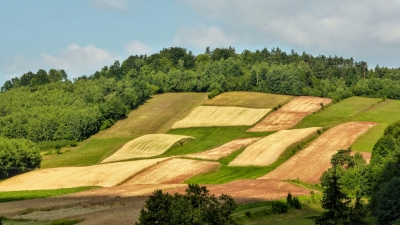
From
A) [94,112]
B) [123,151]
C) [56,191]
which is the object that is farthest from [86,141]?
[56,191]

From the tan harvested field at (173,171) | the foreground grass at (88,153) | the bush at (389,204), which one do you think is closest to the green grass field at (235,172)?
the tan harvested field at (173,171)

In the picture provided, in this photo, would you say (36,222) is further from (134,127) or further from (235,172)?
(134,127)

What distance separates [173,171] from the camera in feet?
292

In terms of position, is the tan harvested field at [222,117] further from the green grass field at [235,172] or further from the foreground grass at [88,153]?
the green grass field at [235,172]

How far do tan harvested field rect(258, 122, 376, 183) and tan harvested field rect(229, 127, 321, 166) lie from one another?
3489 millimetres

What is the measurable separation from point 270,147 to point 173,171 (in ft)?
69.8

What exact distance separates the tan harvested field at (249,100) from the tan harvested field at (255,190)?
251 feet

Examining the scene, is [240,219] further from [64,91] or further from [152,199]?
[64,91]

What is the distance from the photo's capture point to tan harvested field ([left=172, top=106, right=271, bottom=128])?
450 ft

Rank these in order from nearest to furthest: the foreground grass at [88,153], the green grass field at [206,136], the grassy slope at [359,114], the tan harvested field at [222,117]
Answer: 1. the green grass field at [206,136]
2. the foreground grass at [88,153]
3. the grassy slope at [359,114]
4. the tan harvested field at [222,117]

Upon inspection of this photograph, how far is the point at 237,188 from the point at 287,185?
22.4 feet

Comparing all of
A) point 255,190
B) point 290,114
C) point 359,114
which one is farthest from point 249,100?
point 255,190

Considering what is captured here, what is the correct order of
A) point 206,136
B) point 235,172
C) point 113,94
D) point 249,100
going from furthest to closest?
point 113,94 → point 249,100 → point 206,136 → point 235,172

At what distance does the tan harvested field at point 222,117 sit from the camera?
137125mm
